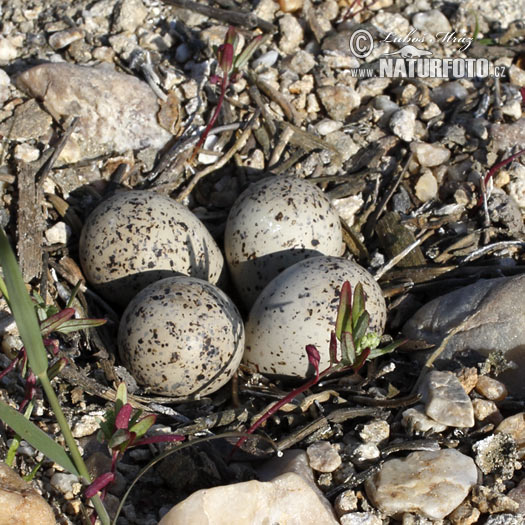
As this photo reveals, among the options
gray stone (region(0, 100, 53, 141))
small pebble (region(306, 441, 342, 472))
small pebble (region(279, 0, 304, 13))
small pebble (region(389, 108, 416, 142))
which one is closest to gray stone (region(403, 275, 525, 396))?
small pebble (region(306, 441, 342, 472))

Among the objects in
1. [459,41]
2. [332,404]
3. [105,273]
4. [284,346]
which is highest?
[459,41]

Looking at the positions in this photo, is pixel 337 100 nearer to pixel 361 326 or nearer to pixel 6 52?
pixel 6 52

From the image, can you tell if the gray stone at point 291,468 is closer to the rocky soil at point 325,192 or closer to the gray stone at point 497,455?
the rocky soil at point 325,192

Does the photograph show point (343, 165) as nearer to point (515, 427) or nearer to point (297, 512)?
point (515, 427)

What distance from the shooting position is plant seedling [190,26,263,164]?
158 inches

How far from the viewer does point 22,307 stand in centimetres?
179

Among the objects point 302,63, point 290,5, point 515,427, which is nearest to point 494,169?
point 302,63

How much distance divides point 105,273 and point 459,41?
2929 millimetres

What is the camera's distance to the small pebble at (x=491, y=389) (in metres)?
3.04

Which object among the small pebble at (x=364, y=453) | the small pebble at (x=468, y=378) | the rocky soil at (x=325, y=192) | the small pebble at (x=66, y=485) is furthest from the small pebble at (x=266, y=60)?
the small pebble at (x=66, y=485)

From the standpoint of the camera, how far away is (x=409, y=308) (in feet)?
12.1

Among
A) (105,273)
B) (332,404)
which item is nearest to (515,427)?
(332,404)

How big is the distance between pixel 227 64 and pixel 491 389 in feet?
7.20

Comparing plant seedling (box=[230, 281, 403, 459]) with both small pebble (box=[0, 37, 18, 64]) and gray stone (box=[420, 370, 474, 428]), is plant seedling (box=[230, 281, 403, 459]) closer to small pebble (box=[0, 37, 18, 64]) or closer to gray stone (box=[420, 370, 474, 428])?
gray stone (box=[420, 370, 474, 428])
